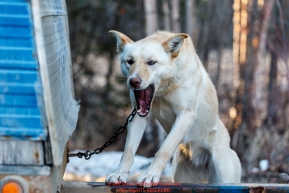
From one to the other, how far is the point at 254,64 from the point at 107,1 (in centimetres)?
362

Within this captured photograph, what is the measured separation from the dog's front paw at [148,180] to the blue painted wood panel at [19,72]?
107cm

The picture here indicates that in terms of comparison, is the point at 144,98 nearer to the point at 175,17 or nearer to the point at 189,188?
the point at 189,188

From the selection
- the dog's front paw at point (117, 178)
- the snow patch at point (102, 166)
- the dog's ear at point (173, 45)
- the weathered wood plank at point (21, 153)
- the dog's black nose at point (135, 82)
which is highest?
the dog's ear at point (173, 45)

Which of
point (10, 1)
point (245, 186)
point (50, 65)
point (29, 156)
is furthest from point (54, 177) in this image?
point (245, 186)

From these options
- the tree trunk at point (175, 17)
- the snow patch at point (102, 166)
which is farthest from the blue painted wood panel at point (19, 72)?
the tree trunk at point (175, 17)

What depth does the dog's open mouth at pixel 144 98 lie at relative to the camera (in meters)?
4.01

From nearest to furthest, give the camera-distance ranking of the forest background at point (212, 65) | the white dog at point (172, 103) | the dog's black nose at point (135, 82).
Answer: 1. the dog's black nose at point (135, 82)
2. the white dog at point (172, 103)
3. the forest background at point (212, 65)

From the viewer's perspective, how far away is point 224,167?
483cm

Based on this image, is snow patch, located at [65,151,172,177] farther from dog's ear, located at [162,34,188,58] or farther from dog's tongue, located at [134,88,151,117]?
dog's ear, located at [162,34,188,58]

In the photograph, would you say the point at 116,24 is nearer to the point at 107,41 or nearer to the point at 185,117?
the point at 107,41

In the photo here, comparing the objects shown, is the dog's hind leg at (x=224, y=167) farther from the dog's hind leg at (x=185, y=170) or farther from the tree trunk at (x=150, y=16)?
the tree trunk at (x=150, y=16)

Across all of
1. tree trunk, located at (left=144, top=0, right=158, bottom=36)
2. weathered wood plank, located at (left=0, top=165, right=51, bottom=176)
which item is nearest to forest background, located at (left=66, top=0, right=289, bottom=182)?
tree trunk, located at (left=144, top=0, right=158, bottom=36)

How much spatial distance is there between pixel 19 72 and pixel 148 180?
54.5 inches

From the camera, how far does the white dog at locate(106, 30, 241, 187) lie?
3.85m
